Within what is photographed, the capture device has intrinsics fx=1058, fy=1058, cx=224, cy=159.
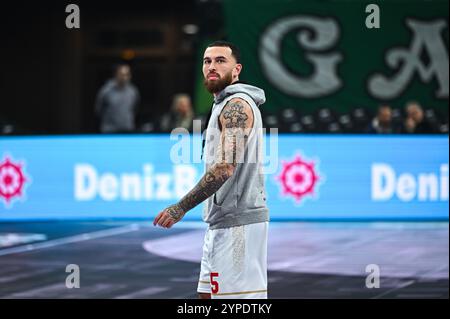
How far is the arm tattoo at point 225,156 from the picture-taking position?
19.0 feet

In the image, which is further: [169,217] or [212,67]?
[212,67]

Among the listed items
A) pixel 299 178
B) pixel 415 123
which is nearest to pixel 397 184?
pixel 299 178

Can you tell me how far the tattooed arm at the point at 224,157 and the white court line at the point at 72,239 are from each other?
6.74 meters

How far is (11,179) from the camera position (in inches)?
577

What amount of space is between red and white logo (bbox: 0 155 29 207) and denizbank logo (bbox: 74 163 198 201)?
0.76 metres

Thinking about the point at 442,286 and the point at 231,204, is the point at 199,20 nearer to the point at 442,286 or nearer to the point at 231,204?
the point at 442,286

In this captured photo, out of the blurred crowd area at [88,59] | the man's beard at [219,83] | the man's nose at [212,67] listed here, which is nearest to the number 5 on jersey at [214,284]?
the man's beard at [219,83]

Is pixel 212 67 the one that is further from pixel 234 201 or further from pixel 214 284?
pixel 214 284

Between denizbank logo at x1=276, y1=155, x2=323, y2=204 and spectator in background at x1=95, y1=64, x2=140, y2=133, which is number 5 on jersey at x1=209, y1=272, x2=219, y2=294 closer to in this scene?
denizbank logo at x1=276, y1=155, x2=323, y2=204

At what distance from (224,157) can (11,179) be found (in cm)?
933

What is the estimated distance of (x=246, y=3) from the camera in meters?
20.2

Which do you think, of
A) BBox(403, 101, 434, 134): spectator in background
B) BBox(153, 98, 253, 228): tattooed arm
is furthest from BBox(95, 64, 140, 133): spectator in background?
BBox(153, 98, 253, 228): tattooed arm
